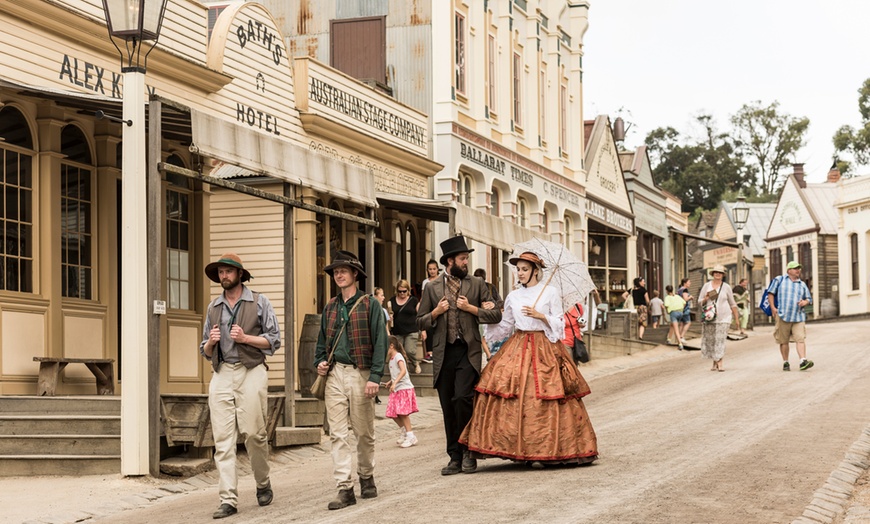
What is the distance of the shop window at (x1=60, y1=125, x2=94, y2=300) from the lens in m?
15.5

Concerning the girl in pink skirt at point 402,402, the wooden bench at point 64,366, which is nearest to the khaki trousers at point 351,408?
the girl in pink skirt at point 402,402

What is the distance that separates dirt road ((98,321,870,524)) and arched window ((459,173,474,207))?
1042cm

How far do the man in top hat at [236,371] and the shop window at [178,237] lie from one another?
7.34 meters

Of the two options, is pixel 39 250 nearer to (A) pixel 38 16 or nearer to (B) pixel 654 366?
(A) pixel 38 16

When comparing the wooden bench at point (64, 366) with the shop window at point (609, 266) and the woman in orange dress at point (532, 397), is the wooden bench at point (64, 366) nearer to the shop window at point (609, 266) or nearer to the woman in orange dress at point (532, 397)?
the woman in orange dress at point (532, 397)

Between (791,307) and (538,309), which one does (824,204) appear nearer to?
(791,307)

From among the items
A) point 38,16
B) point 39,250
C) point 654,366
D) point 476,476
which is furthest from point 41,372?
point 654,366

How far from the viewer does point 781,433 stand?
14000mm

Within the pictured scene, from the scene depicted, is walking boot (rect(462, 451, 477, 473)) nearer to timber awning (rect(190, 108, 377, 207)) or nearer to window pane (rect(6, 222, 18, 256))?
timber awning (rect(190, 108, 377, 207))

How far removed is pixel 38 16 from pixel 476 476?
6963 millimetres

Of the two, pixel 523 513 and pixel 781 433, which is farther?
pixel 781 433

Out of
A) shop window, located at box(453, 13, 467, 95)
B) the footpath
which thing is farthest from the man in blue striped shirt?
shop window, located at box(453, 13, 467, 95)

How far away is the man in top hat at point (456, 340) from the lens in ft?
38.4

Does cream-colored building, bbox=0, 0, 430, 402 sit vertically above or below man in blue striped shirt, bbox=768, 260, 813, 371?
above
